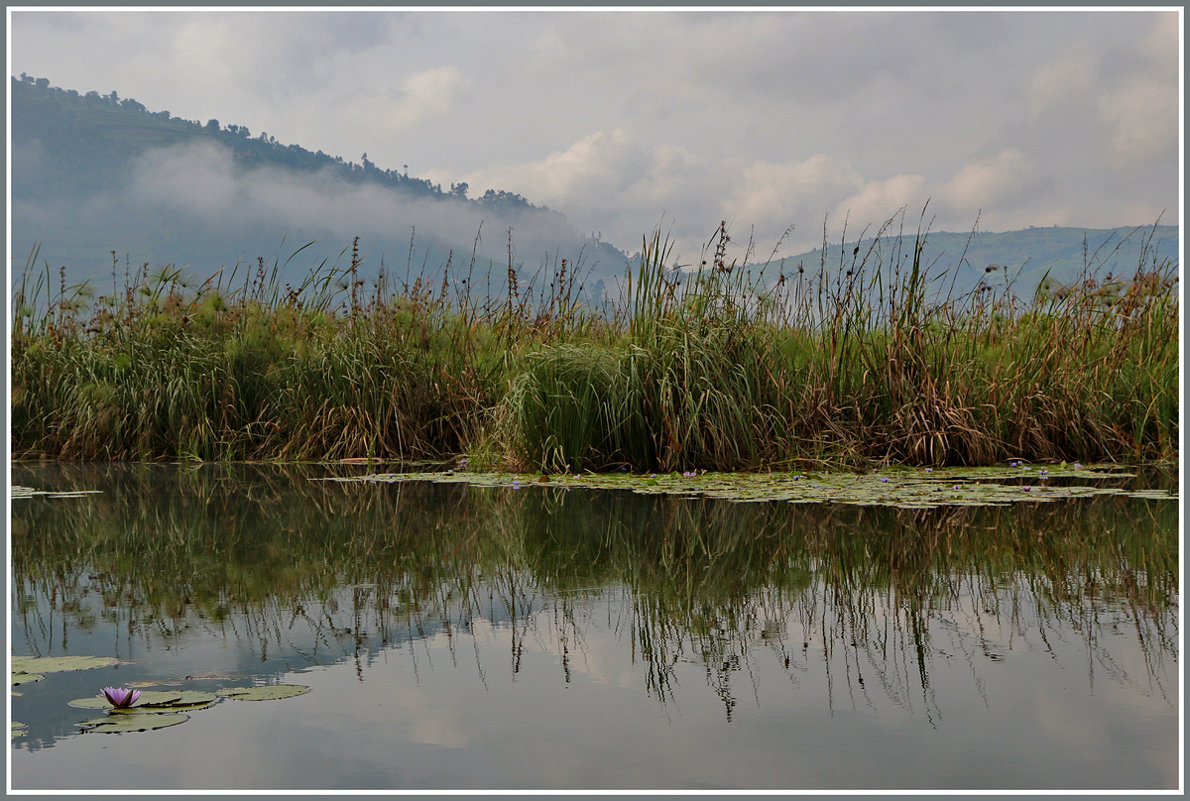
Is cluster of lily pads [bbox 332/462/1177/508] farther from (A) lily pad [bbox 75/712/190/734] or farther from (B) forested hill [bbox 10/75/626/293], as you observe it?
(B) forested hill [bbox 10/75/626/293]

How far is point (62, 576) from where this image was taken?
3.86 metres

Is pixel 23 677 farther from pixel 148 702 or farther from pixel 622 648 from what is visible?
pixel 622 648

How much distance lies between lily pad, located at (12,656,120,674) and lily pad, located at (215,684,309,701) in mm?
449

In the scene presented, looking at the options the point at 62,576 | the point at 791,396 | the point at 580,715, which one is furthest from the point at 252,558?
the point at 791,396

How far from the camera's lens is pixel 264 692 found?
7.92 ft

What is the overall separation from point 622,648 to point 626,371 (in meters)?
4.11

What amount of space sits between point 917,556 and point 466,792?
8.43 ft

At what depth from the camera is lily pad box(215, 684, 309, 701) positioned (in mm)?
2383

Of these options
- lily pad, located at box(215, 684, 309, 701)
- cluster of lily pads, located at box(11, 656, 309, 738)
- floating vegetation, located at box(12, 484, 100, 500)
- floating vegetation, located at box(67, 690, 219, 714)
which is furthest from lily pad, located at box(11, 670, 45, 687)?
floating vegetation, located at box(12, 484, 100, 500)

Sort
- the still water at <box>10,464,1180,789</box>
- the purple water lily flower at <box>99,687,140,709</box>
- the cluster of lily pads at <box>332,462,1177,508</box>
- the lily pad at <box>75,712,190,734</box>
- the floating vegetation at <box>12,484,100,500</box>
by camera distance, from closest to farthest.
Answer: the still water at <box>10,464,1180,789</box> → the lily pad at <box>75,712,190,734</box> → the purple water lily flower at <box>99,687,140,709</box> → the cluster of lily pads at <box>332,462,1177,508</box> → the floating vegetation at <box>12,484,100,500</box>

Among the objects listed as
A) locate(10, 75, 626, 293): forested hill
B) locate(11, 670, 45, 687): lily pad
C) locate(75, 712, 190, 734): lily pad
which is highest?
locate(10, 75, 626, 293): forested hill

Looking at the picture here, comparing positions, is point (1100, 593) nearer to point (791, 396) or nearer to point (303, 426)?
point (791, 396)

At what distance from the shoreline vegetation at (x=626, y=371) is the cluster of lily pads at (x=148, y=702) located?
14.5ft

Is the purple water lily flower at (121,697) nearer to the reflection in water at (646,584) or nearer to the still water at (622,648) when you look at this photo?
the still water at (622,648)
